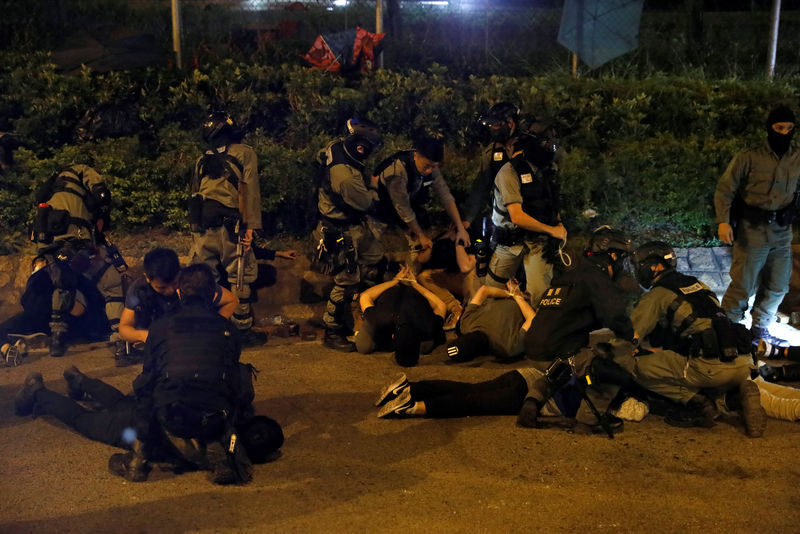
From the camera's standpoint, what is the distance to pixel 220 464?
5.18 meters

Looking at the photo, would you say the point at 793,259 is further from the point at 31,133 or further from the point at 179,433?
the point at 31,133

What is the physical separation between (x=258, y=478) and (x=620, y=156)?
5.87 metres

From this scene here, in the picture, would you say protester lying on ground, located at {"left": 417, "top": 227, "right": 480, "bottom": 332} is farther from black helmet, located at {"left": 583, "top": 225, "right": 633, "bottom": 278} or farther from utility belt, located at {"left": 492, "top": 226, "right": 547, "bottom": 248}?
black helmet, located at {"left": 583, "top": 225, "right": 633, "bottom": 278}

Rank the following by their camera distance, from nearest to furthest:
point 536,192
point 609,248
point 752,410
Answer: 1. point 752,410
2. point 609,248
3. point 536,192

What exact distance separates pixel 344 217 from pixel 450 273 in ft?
4.68

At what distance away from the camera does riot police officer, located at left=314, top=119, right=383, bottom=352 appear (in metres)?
7.94

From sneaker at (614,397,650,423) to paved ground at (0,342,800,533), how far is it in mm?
75

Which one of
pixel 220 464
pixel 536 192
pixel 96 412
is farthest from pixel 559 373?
pixel 96 412

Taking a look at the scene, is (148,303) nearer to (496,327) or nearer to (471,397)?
(471,397)

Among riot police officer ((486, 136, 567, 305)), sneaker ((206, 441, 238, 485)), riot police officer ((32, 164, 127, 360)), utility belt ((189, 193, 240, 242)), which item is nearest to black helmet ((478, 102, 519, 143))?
riot police officer ((486, 136, 567, 305))

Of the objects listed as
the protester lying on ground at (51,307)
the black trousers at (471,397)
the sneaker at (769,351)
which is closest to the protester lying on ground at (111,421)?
the black trousers at (471,397)

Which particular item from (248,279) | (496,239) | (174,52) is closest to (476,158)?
(496,239)

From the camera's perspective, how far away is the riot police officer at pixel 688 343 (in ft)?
19.2

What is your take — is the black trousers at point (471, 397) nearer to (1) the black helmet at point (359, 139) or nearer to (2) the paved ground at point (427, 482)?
(2) the paved ground at point (427, 482)
